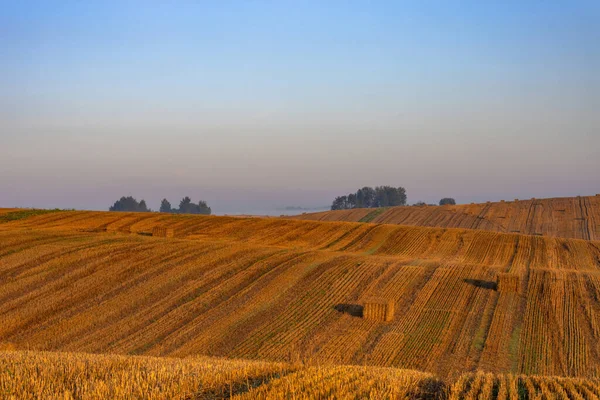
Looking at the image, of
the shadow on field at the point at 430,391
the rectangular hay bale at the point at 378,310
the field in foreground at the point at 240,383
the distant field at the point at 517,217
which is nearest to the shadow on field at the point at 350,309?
the rectangular hay bale at the point at 378,310

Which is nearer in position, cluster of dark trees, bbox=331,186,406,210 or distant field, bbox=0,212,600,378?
distant field, bbox=0,212,600,378

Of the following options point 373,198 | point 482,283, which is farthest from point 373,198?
point 482,283

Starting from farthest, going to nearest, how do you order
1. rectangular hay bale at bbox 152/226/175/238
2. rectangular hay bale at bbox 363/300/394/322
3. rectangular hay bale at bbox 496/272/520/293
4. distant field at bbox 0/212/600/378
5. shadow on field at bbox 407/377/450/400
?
rectangular hay bale at bbox 152/226/175/238
rectangular hay bale at bbox 496/272/520/293
rectangular hay bale at bbox 363/300/394/322
distant field at bbox 0/212/600/378
shadow on field at bbox 407/377/450/400

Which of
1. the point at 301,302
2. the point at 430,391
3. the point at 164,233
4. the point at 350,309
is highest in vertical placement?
the point at 164,233

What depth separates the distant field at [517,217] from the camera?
64.8 m

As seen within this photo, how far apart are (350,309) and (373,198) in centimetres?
15103

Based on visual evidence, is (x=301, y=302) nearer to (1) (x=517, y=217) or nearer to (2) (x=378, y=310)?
(2) (x=378, y=310)

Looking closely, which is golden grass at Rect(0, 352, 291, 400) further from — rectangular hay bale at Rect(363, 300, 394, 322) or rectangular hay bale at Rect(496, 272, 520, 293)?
rectangular hay bale at Rect(496, 272, 520, 293)

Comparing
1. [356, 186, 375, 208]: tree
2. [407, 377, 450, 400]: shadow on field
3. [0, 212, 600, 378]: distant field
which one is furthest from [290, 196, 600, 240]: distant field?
[356, 186, 375, 208]: tree

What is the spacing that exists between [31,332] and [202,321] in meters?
6.46

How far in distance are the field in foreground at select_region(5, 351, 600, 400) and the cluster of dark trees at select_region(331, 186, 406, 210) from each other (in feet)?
535

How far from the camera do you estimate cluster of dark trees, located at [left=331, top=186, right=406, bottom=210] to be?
174875 millimetres

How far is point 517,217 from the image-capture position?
7100cm

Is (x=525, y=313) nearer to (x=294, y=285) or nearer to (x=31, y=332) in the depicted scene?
(x=294, y=285)
